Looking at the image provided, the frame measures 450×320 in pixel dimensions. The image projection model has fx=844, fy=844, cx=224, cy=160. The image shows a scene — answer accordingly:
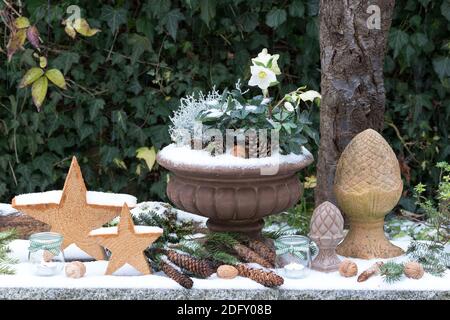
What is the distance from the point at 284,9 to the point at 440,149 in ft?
3.11

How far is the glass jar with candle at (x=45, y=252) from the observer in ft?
8.37

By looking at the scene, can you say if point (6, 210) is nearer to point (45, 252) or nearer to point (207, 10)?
point (45, 252)

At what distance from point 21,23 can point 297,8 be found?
1170 millimetres

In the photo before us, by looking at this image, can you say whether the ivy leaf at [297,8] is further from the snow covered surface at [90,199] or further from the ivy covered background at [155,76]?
the snow covered surface at [90,199]

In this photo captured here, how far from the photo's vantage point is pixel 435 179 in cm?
380

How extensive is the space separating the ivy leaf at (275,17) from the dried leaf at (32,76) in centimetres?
99

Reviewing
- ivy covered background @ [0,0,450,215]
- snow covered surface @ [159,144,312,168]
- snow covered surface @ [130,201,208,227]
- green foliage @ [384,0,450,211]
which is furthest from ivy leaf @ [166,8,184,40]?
snow covered surface @ [159,144,312,168]

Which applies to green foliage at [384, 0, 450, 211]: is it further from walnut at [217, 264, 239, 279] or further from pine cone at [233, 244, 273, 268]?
walnut at [217, 264, 239, 279]

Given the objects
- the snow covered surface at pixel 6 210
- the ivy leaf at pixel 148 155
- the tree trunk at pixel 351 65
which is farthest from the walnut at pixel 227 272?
the ivy leaf at pixel 148 155

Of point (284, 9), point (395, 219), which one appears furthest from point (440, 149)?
point (284, 9)

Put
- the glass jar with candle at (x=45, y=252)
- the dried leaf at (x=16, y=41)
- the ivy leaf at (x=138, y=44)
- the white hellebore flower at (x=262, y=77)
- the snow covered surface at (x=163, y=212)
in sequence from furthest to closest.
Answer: the ivy leaf at (x=138, y=44) → the dried leaf at (x=16, y=41) → the snow covered surface at (x=163, y=212) → the white hellebore flower at (x=262, y=77) → the glass jar with candle at (x=45, y=252)

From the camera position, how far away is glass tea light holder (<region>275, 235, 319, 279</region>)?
2520 millimetres

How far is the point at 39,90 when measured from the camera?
3.55m

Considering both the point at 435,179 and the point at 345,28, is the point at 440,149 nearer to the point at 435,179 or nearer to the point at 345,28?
the point at 435,179
